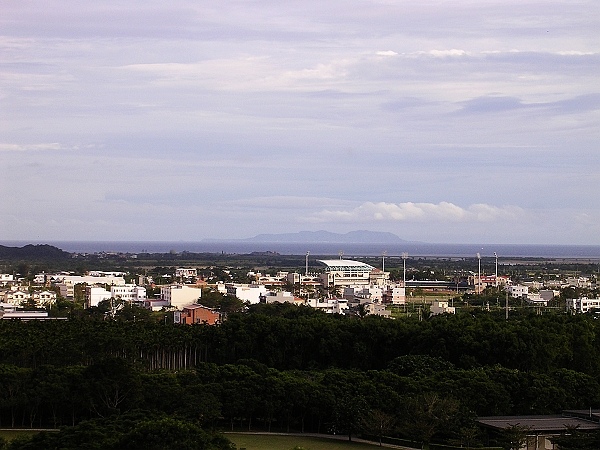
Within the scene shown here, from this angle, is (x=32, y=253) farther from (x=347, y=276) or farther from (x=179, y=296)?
(x=179, y=296)

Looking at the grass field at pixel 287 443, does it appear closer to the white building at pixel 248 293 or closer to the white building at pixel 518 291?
the white building at pixel 248 293

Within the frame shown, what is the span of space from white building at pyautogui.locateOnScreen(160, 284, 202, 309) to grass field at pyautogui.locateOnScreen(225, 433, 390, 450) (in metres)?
46.7

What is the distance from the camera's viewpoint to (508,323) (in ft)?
138

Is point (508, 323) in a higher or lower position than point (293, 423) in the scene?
higher

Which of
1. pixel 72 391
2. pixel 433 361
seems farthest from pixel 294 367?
pixel 72 391

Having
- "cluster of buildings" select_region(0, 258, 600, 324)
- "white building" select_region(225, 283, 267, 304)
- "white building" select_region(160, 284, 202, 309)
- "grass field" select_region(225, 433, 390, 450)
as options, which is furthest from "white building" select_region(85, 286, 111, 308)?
"grass field" select_region(225, 433, 390, 450)

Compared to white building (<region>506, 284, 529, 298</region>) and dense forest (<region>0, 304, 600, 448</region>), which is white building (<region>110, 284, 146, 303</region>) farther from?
dense forest (<region>0, 304, 600, 448</region>)

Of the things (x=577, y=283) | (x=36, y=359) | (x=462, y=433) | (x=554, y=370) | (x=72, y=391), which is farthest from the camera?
(x=577, y=283)

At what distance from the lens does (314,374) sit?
3547cm

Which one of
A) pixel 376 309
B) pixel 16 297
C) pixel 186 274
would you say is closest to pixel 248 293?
pixel 376 309

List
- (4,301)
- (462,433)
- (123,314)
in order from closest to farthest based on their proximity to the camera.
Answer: (462,433), (123,314), (4,301)

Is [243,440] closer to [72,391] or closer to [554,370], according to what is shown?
[72,391]

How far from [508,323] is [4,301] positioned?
4931 cm

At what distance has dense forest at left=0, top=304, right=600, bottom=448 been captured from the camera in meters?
29.6
